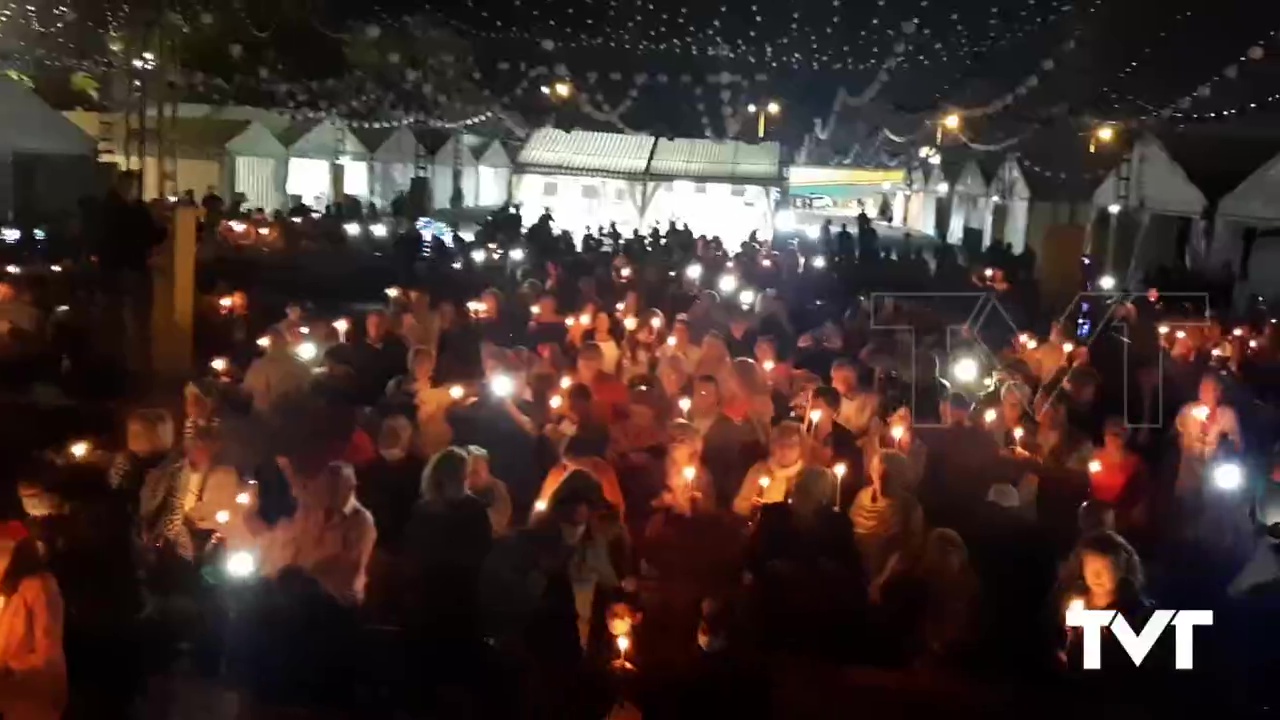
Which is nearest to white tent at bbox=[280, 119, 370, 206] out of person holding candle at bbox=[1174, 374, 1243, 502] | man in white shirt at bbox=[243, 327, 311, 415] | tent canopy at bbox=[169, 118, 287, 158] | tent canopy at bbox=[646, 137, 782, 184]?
tent canopy at bbox=[169, 118, 287, 158]

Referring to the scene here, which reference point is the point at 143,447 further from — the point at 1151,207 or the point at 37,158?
the point at 1151,207

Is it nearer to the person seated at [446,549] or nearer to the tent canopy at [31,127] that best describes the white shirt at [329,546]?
the person seated at [446,549]

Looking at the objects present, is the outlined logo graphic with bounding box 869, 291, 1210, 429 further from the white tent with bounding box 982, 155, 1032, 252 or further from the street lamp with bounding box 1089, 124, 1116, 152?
the white tent with bounding box 982, 155, 1032, 252

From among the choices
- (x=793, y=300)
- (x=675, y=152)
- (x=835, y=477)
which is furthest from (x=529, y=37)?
(x=835, y=477)

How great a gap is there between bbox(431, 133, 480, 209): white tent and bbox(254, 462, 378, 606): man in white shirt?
2794 cm

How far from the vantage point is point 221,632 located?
554cm

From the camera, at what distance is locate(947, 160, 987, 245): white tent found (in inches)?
1318

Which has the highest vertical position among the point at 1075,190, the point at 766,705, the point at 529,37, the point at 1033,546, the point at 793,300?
the point at 529,37

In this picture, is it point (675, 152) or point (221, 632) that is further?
point (675, 152)

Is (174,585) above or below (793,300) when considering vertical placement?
below

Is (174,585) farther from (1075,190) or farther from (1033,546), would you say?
(1075,190)

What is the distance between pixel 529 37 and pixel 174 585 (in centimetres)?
2517

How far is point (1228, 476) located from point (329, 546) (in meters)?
4.52

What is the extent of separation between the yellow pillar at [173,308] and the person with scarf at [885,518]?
8016mm
